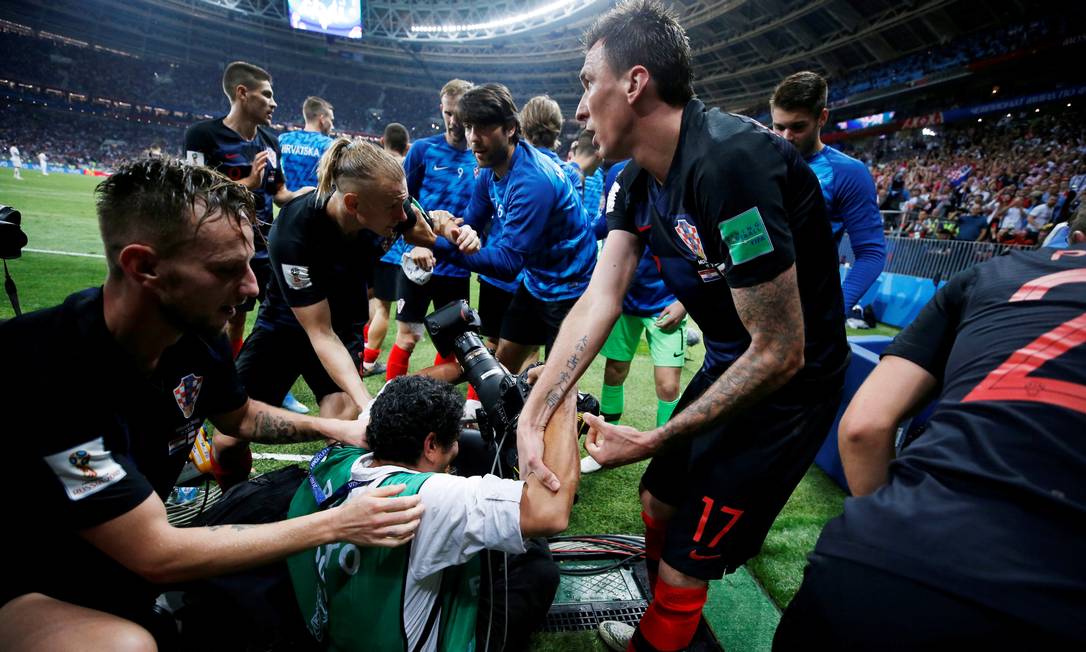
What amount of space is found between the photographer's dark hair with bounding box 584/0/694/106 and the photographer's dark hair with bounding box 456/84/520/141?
4.79 ft

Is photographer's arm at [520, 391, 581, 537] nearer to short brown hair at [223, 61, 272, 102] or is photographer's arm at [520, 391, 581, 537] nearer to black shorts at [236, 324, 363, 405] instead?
black shorts at [236, 324, 363, 405]

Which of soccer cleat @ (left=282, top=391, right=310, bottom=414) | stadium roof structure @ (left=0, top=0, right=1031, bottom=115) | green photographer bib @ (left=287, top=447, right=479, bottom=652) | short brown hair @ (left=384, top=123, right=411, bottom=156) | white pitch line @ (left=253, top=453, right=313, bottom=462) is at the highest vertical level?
stadium roof structure @ (left=0, top=0, right=1031, bottom=115)

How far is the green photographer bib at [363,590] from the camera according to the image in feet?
4.81

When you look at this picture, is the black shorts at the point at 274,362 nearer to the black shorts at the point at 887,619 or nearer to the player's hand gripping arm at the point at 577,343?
the player's hand gripping arm at the point at 577,343

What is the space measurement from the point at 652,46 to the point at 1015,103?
23.6 metres

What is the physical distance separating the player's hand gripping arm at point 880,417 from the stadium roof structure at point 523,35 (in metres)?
21.9

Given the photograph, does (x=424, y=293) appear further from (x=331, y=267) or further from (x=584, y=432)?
(x=584, y=432)

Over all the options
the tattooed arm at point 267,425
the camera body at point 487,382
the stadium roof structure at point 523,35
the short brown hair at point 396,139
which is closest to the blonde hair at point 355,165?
the camera body at point 487,382

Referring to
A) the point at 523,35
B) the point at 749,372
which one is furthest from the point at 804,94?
the point at 523,35

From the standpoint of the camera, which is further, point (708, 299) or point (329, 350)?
point (329, 350)

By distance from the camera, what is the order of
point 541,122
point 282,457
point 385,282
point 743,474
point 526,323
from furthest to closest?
point 385,282, point 541,122, point 526,323, point 282,457, point 743,474

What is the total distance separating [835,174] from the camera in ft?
10.4

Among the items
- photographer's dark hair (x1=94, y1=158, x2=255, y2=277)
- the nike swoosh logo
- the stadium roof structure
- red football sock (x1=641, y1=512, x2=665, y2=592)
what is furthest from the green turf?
the stadium roof structure

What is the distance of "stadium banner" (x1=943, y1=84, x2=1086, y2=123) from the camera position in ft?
51.3
